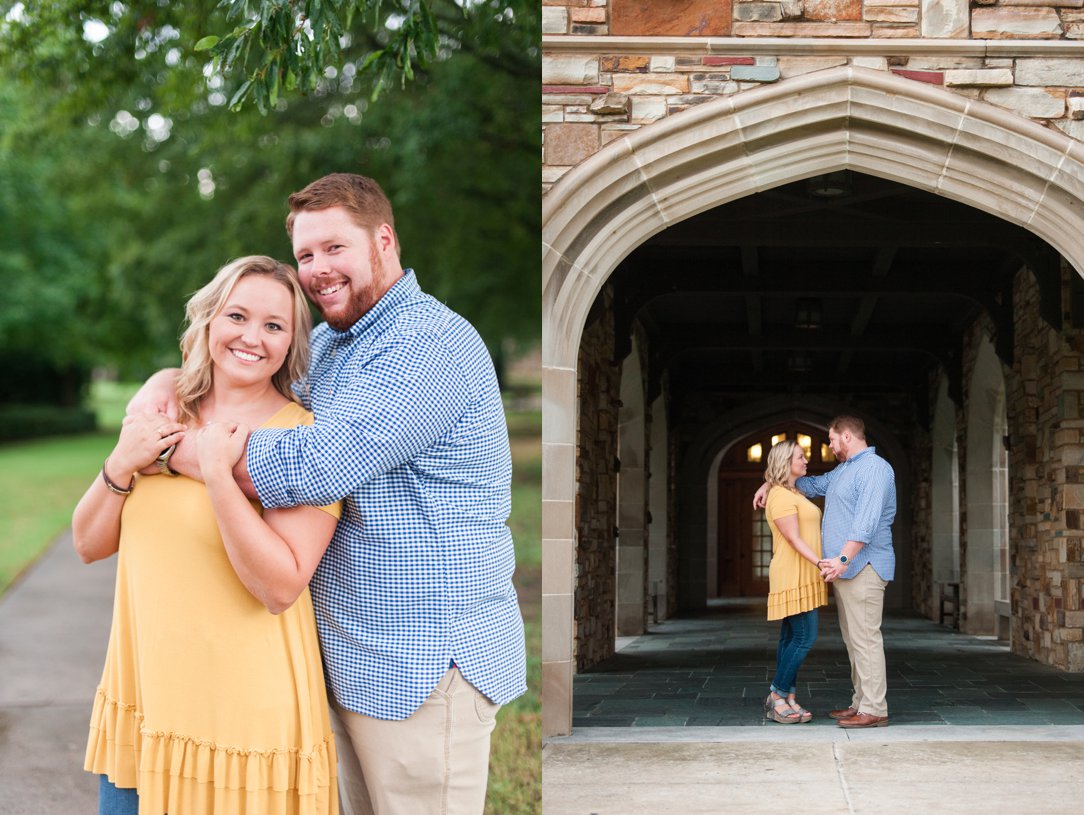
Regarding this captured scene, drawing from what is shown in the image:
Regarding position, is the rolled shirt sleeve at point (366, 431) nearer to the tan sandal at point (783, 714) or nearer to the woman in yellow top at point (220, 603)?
the woman in yellow top at point (220, 603)

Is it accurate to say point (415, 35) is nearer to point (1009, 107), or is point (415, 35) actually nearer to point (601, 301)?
point (1009, 107)

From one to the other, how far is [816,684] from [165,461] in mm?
5318

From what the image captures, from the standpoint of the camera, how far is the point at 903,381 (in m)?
14.4

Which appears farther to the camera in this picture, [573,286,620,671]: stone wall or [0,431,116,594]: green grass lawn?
[0,431,116,594]: green grass lawn

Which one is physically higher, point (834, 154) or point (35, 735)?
point (834, 154)

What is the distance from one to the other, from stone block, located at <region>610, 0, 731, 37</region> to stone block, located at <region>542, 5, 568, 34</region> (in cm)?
→ 19

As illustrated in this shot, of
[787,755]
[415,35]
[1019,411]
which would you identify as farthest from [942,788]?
[1019,411]

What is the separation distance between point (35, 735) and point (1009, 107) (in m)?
4.54

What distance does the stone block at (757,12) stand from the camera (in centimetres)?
452

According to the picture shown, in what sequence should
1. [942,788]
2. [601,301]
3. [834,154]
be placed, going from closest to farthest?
[942,788], [834,154], [601,301]

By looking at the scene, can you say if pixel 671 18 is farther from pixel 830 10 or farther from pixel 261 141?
pixel 261 141

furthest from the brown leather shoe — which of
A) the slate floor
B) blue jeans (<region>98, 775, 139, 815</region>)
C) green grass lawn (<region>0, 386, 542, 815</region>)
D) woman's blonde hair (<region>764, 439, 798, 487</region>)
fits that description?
blue jeans (<region>98, 775, 139, 815</region>)

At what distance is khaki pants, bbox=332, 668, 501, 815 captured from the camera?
1915 millimetres

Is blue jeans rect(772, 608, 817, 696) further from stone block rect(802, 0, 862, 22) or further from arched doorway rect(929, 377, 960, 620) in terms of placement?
arched doorway rect(929, 377, 960, 620)
